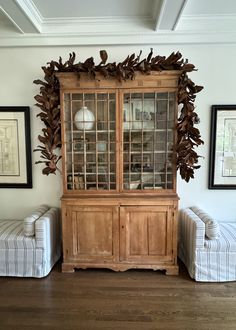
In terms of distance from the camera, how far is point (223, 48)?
120 inches

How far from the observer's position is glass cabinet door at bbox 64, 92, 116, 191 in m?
2.85

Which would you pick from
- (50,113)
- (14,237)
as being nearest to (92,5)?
(50,113)

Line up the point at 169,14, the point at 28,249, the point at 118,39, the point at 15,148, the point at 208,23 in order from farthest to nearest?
the point at 15,148 < the point at 118,39 < the point at 208,23 < the point at 28,249 < the point at 169,14

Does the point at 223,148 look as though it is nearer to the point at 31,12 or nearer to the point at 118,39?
the point at 118,39

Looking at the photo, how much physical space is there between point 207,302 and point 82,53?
9.77 ft

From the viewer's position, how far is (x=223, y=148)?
3.16 meters

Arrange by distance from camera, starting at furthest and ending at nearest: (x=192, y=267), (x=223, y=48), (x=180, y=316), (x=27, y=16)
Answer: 1. (x=223, y=48)
2. (x=192, y=267)
3. (x=27, y=16)
4. (x=180, y=316)

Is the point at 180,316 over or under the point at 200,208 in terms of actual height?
under

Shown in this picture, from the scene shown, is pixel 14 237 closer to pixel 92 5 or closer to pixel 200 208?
pixel 200 208

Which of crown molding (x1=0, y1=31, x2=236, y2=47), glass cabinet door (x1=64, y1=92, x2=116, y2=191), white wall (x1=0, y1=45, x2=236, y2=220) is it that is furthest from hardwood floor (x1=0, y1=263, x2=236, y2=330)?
crown molding (x1=0, y1=31, x2=236, y2=47)

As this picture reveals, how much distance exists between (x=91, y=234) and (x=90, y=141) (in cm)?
104

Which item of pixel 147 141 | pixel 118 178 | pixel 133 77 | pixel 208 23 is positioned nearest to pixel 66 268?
pixel 118 178

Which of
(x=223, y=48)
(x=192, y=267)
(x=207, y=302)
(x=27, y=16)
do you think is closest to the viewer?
(x=207, y=302)

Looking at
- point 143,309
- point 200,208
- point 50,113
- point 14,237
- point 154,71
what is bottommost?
point 143,309
